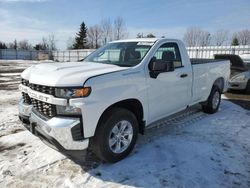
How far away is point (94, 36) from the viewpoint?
2489 inches

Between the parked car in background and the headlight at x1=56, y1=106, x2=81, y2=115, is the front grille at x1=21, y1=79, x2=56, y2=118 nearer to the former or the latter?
the headlight at x1=56, y1=106, x2=81, y2=115

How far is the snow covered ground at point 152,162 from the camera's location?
11.7 feet

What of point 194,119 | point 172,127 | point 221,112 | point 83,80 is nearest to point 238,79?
point 221,112

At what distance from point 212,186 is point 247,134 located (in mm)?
2537

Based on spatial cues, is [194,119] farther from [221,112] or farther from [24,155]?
[24,155]

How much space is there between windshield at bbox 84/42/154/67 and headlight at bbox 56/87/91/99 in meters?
1.21

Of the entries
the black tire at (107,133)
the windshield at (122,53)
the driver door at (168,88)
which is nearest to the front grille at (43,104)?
the black tire at (107,133)

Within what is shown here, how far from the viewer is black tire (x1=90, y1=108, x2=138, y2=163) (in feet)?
12.2

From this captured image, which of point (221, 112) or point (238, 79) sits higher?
point (238, 79)

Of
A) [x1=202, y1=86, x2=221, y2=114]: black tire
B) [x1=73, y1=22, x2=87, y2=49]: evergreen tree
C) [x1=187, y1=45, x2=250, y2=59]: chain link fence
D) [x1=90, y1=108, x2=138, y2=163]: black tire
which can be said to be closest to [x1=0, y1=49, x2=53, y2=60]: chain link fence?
[x1=73, y1=22, x2=87, y2=49]: evergreen tree

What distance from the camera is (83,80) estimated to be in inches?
137

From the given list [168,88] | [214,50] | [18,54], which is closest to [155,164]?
[168,88]

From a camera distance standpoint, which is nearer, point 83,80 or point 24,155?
point 83,80

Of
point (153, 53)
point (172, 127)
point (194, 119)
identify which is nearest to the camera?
point (153, 53)
